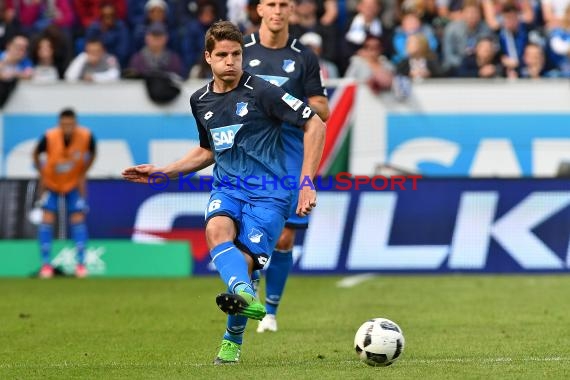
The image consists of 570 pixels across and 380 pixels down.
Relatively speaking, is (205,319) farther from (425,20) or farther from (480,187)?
(425,20)

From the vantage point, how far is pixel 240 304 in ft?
23.2

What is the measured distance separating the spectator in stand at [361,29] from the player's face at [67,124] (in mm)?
4458

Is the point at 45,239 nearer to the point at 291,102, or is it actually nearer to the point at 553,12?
the point at 553,12

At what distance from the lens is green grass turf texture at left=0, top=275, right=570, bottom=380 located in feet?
25.3

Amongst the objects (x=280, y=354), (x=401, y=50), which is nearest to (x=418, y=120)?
(x=401, y=50)

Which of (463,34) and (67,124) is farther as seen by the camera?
(463,34)

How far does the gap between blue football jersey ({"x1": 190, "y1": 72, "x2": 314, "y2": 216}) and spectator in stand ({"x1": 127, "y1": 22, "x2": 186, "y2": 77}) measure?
448 inches

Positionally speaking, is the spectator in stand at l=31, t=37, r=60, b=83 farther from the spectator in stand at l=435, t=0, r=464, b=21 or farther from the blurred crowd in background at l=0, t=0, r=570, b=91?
the spectator in stand at l=435, t=0, r=464, b=21

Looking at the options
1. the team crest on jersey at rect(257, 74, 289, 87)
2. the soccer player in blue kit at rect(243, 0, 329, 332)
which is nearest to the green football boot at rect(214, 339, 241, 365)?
the soccer player in blue kit at rect(243, 0, 329, 332)

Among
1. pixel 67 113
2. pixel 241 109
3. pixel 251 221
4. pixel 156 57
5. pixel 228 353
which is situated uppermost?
pixel 241 109

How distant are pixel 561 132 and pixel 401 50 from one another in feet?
9.61

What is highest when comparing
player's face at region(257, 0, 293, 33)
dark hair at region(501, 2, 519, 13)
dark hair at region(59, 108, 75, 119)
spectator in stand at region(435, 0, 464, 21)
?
player's face at region(257, 0, 293, 33)

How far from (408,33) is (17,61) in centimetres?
608

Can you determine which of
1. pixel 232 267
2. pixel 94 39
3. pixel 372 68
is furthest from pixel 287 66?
pixel 94 39
